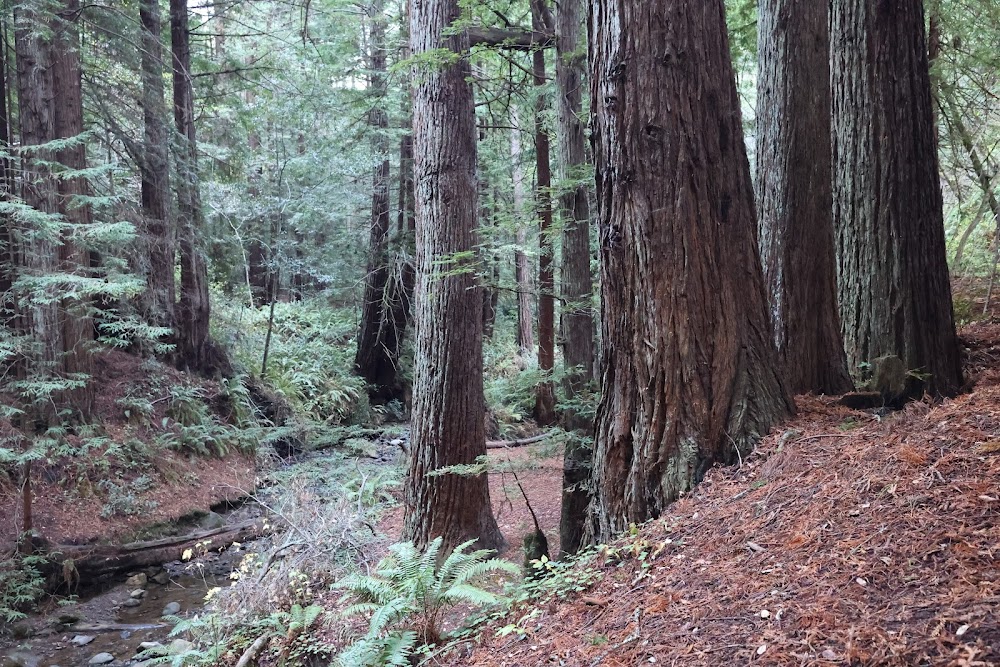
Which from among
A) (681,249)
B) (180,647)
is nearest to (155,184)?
(180,647)

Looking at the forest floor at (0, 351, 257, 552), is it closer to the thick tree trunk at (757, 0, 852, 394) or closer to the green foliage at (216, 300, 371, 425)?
the green foliage at (216, 300, 371, 425)

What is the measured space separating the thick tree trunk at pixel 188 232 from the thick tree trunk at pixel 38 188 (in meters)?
3.27

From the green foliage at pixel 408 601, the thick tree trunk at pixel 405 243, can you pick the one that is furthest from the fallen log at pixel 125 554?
the thick tree trunk at pixel 405 243

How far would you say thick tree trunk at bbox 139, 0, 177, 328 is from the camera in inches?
477

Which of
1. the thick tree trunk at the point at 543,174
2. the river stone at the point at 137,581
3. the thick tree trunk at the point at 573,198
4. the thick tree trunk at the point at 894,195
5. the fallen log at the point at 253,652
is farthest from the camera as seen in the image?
the thick tree trunk at the point at 543,174

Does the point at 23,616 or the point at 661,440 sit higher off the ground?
the point at 661,440

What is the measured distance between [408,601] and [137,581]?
616 centimetres

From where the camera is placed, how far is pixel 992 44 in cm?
849

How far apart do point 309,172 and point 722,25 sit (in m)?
14.2

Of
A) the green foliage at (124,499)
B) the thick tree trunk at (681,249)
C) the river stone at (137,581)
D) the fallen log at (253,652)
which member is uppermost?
the thick tree trunk at (681,249)

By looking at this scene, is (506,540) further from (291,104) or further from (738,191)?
(291,104)

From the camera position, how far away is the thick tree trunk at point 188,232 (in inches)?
526

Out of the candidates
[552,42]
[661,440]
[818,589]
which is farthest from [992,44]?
[818,589]

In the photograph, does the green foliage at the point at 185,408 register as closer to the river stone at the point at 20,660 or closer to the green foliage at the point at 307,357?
the green foliage at the point at 307,357
